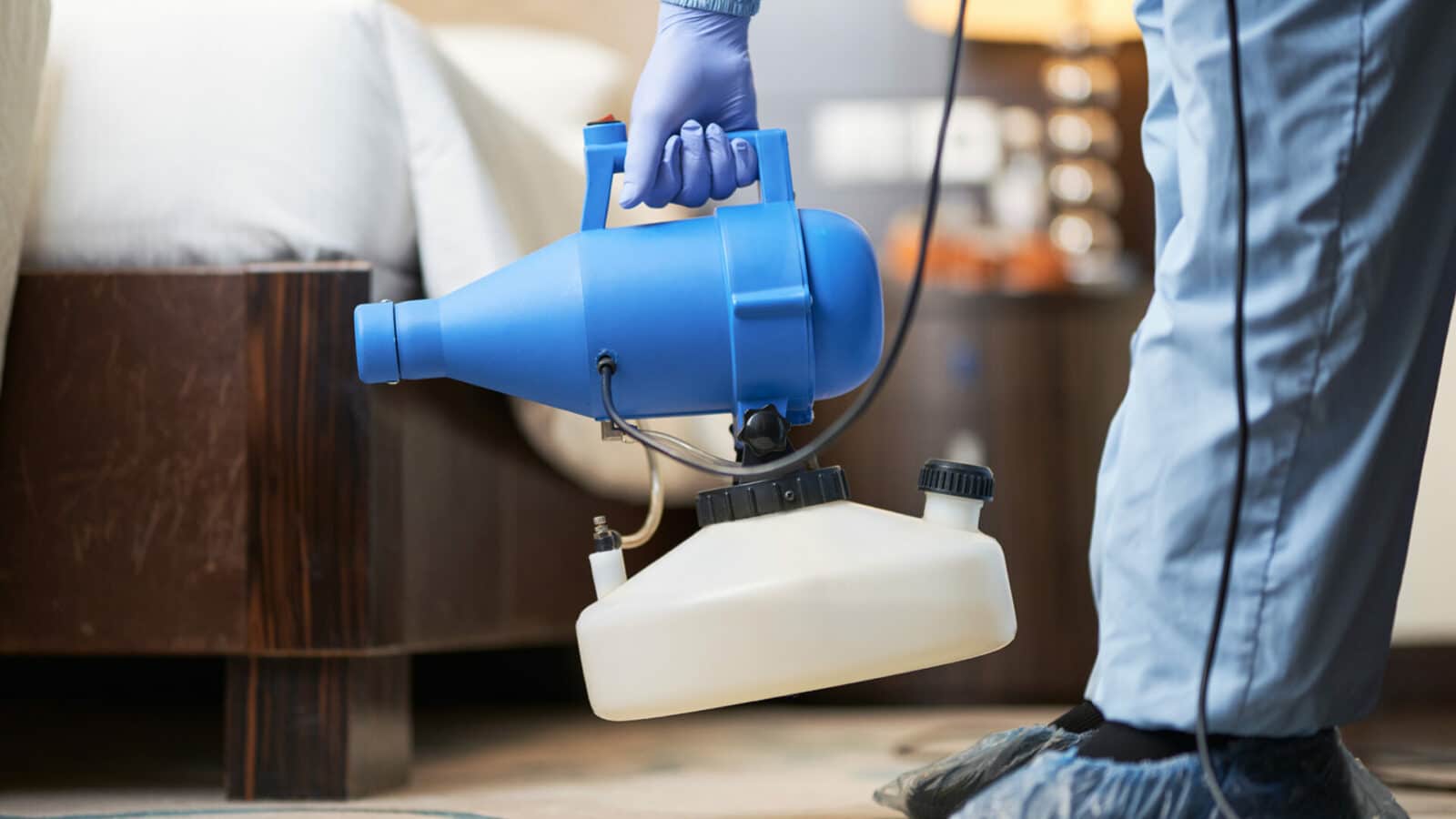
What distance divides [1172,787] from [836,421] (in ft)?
0.72

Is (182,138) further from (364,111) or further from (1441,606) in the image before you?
(1441,606)

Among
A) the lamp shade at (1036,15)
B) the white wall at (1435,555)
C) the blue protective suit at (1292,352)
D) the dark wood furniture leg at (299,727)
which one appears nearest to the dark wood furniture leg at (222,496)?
the dark wood furniture leg at (299,727)

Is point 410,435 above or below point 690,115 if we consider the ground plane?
below

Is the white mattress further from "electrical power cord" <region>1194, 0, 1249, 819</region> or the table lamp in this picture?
the table lamp

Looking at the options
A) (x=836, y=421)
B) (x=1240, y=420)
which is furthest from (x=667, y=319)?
(x=1240, y=420)

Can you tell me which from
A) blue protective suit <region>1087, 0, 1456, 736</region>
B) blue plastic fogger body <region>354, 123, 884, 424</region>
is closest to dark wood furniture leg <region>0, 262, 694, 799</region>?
blue plastic fogger body <region>354, 123, 884, 424</region>

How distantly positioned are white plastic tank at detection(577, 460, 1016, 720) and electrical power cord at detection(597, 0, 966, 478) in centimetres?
2

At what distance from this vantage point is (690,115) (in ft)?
2.27

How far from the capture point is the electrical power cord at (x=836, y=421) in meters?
0.59

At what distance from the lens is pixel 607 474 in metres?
1.26

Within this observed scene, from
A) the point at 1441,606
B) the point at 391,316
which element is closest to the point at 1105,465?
Answer: the point at 391,316

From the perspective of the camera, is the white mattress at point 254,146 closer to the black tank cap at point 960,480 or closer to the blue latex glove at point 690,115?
the blue latex glove at point 690,115

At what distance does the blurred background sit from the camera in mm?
952

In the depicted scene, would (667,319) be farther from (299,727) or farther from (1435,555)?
(1435,555)
